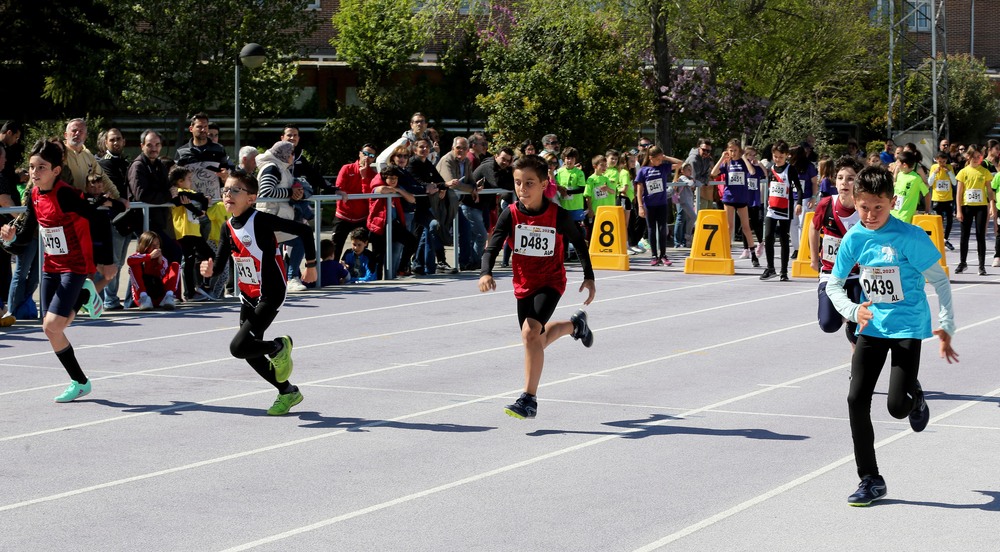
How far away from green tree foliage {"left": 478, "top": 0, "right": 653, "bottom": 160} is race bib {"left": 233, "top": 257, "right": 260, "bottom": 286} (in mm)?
18666

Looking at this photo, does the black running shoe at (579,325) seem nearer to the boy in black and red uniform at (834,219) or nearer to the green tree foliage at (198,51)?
the boy in black and red uniform at (834,219)

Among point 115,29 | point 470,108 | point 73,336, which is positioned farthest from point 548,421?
point 470,108

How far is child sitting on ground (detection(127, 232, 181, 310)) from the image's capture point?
50.9 feet

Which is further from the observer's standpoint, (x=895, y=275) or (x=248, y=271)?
(x=248, y=271)

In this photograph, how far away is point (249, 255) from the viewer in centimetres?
980

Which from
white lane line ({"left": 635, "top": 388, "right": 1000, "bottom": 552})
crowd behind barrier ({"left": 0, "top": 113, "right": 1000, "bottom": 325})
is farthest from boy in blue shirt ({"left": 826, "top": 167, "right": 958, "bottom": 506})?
crowd behind barrier ({"left": 0, "top": 113, "right": 1000, "bottom": 325})

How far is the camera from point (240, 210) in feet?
32.3

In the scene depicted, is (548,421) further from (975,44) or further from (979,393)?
(975,44)

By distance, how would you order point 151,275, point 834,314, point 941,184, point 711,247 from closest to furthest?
point 834,314, point 151,275, point 711,247, point 941,184

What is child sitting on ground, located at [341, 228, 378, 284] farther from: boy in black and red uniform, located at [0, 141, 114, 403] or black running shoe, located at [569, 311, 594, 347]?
black running shoe, located at [569, 311, 594, 347]

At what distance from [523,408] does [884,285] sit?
2834mm

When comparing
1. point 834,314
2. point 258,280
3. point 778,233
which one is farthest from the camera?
point 778,233

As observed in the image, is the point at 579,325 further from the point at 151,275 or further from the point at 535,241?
the point at 151,275

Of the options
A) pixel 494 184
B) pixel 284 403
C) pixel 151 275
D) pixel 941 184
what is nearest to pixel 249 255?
pixel 284 403
